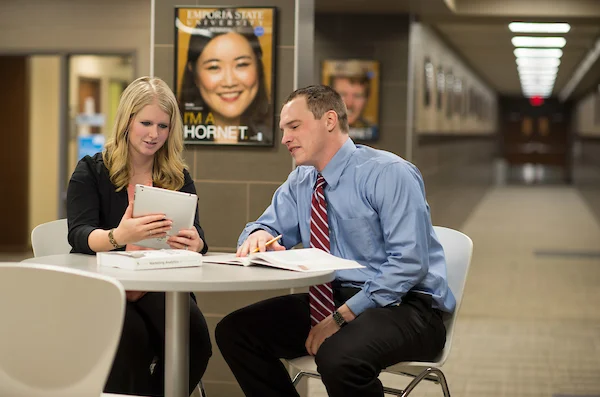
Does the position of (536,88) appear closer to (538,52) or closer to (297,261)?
(538,52)

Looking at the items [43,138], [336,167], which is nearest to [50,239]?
[336,167]

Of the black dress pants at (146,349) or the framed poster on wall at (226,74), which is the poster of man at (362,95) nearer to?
the framed poster on wall at (226,74)

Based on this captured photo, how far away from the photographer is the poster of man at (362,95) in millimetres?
8789

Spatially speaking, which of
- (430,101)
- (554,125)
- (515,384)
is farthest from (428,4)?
(554,125)

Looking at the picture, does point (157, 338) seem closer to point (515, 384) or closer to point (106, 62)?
point (515, 384)

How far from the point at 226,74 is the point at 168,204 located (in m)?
1.68

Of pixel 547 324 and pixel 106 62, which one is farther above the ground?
pixel 106 62

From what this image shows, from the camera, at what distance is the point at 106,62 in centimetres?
1023

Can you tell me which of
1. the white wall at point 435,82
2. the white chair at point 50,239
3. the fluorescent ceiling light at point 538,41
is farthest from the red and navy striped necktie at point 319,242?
the fluorescent ceiling light at point 538,41

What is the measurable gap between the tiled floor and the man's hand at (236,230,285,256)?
1.87 metres

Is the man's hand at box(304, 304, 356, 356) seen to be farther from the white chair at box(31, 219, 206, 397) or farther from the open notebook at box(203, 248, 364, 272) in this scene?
the white chair at box(31, 219, 206, 397)

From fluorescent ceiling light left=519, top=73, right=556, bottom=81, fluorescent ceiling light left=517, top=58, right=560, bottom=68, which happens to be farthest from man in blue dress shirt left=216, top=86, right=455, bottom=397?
fluorescent ceiling light left=519, top=73, right=556, bottom=81

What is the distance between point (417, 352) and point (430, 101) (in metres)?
7.62

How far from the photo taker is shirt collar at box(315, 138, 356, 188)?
10.5 feet
